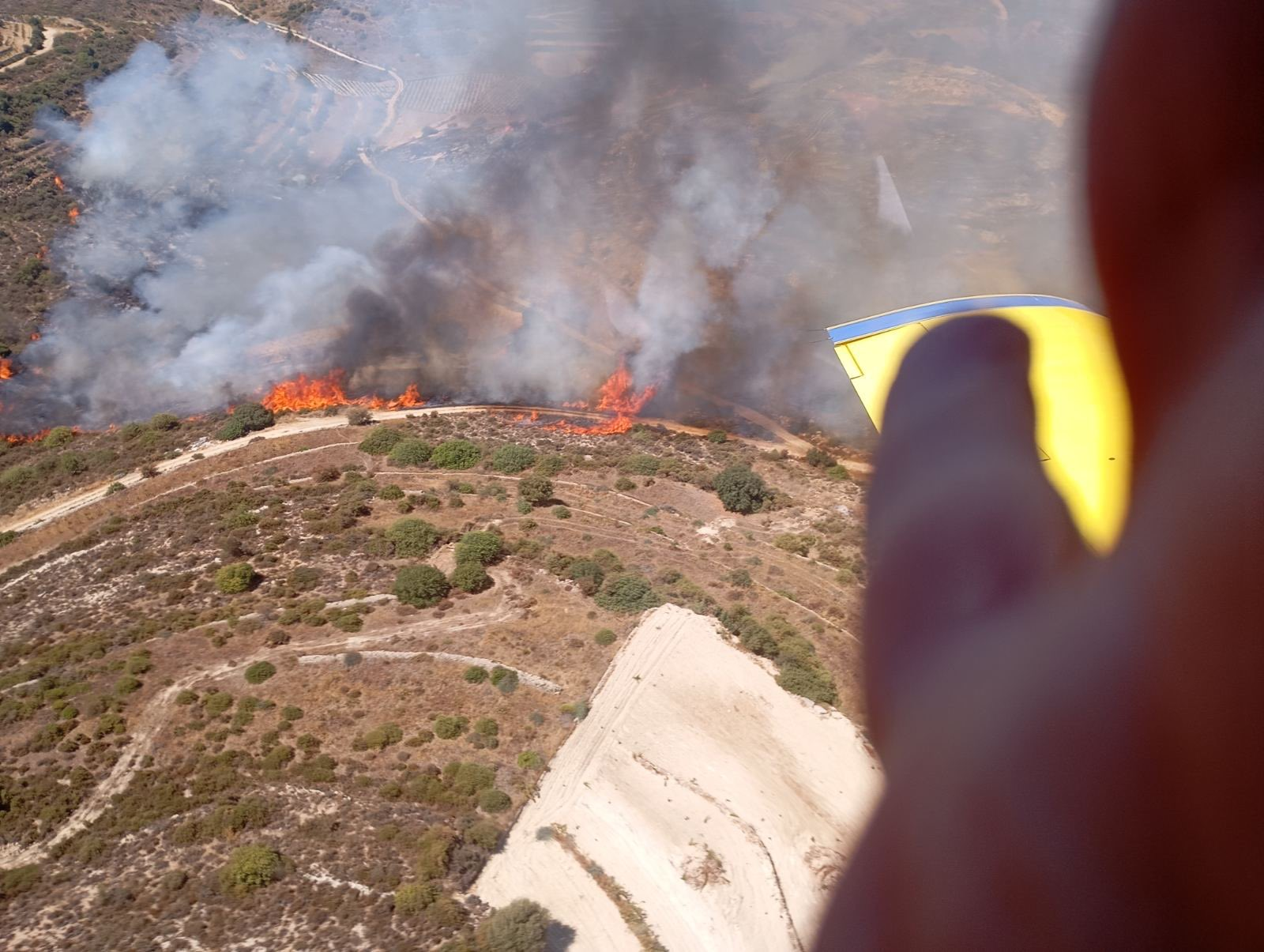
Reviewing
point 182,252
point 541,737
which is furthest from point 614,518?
point 182,252

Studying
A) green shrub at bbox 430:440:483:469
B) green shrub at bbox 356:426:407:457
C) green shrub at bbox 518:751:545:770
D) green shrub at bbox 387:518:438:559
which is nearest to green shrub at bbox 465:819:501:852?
green shrub at bbox 518:751:545:770

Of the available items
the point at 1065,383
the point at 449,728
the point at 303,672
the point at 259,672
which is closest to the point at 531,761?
the point at 449,728

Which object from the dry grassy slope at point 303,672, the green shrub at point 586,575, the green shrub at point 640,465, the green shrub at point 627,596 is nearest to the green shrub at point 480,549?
the dry grassy slope at point 303,672

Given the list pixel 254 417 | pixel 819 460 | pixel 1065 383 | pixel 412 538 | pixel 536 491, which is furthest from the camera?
pixel 254 417

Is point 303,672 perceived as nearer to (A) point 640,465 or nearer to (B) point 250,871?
(B) point 250,871

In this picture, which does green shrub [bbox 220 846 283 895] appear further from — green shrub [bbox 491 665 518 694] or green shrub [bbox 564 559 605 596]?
green shrub [bbox 564 559 605 596]

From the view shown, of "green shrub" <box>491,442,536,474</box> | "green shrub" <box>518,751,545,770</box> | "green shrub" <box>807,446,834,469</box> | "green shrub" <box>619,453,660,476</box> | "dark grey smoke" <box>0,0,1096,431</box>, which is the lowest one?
"green shrub" <box>807,446,834,469</box>
